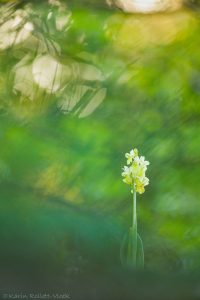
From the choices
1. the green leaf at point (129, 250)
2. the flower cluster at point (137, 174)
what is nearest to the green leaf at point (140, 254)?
the green leaf at point (129, 250)

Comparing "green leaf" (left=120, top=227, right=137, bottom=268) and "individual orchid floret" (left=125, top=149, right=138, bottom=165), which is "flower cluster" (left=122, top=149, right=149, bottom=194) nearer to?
"individual orchid floret" (left=125, top=149, right=138, bottom=165)

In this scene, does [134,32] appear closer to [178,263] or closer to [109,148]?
[109,148]

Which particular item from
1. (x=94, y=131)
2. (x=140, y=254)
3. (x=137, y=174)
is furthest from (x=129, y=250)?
(x=94, y=131)

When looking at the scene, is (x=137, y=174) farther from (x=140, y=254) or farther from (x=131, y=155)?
(x=140, y=254)

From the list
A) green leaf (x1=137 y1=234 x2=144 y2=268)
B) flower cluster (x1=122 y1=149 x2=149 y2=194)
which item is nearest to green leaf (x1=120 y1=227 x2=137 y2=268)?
green leaf (x1=137 y1=234 x2=144 y2=268)

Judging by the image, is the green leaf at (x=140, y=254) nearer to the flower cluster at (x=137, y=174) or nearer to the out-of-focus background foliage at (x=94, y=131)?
the out-of-focus background foliage at (x=94, y=131)

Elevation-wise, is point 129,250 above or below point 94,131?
below

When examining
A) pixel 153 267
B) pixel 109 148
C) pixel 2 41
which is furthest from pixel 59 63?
pixel 153 267

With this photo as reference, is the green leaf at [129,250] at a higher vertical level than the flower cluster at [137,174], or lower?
lower

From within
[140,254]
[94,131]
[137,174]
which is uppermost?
[94,131]
